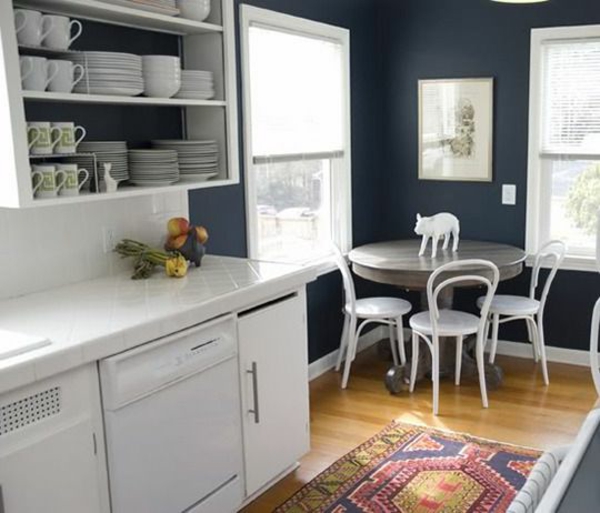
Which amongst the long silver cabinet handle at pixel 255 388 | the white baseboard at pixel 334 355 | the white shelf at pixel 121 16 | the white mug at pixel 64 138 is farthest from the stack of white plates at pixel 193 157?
the white baseboard at pixel 334 355

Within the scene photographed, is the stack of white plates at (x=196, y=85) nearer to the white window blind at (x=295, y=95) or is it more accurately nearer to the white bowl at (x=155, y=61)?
the white bowl at (x=155, y=61)

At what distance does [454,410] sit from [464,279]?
720 millimetres

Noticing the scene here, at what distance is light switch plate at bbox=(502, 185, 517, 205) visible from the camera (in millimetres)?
4855

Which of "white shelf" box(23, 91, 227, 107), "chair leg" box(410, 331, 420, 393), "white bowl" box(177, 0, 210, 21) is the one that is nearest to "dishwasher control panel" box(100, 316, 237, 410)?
"white shelf" box(23, 91, 227, 107)

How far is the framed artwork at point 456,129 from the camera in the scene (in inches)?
192

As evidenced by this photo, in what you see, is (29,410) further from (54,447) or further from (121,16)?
(121,16)

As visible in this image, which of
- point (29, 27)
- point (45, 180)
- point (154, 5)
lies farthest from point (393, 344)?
point (29, 27)

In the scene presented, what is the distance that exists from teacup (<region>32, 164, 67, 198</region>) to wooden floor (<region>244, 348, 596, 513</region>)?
61.0 inches

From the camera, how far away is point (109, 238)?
Result: 3.14m

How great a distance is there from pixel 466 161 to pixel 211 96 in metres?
2.28

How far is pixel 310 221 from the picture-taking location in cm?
463

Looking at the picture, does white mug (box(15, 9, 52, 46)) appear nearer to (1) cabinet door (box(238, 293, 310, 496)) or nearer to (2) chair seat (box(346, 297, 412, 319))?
(1) cabinet door (box(238, 293, 310, 496))

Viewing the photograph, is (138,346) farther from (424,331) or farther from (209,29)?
(424,331)

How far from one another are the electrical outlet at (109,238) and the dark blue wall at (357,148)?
0.85 metres
